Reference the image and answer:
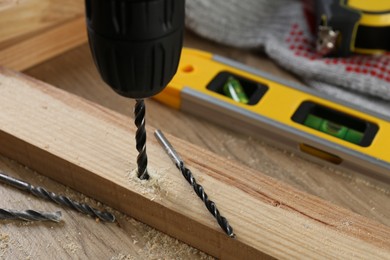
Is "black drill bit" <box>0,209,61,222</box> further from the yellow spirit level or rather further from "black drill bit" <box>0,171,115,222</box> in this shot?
the yellow spirit level

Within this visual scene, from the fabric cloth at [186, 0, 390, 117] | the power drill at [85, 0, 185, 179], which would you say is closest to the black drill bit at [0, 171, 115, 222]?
the power drill at [85, 0, 185, 179]

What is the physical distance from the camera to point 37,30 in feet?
2.62

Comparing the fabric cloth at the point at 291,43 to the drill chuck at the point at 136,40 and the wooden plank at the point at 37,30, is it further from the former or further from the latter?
the drill chuck at the point at 136,40

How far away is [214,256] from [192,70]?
29cm

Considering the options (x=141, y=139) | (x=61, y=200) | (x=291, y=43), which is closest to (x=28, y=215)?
(x=61, y=200)

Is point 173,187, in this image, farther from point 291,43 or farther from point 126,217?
point 291,43

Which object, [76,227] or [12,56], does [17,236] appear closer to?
[76,227]

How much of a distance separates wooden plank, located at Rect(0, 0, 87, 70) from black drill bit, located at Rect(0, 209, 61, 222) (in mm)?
247

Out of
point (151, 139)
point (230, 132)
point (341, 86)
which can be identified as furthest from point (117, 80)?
point (341, 86)

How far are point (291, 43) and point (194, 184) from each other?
1.28 feet

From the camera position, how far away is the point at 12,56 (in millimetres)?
781

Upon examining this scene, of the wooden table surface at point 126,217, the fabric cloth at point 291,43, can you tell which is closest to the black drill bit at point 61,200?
the wooden table surface at point 126,217

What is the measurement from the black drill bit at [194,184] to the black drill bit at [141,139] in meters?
0.04

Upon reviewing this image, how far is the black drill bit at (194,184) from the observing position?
557mm
